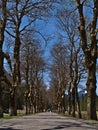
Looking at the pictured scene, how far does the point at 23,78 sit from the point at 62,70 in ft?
29.2

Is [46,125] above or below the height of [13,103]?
below

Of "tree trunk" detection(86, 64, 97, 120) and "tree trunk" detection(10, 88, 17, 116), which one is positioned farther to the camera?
"tree trunk" detection(10, 88, 17, 116)

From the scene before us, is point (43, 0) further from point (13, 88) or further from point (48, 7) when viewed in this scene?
point (13, 88)

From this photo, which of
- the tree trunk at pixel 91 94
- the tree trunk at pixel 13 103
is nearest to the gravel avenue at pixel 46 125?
the tree trunk at pixel 91 94

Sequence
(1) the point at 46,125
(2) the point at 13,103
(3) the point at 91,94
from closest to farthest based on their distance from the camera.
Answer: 1. (1) the point at 46,125
2. (3) the point at 91,94
3. (2) the point at 13,103

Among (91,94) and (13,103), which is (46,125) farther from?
(13,103)

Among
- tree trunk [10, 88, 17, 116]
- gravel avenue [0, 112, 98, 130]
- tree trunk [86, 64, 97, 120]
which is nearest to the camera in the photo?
gravel avenue [0, 112, 98, 130]

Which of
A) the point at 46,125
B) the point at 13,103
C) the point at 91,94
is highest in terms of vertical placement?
the point at 13,103

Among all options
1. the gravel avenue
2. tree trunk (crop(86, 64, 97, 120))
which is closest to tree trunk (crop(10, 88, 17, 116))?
tree trunk (crop(86, 64, 97, 120))

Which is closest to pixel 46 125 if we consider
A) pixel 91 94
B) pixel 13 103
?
pixel 91 94

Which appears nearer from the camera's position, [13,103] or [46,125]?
[46,125]

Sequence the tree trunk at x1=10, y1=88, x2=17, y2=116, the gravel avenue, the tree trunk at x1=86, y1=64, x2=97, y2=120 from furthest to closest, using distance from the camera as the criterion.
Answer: the tree trunk at x1=10, y1=88, x2=17, y2=116
the tree trunk at x1=86, y1=64, x2=97, y2=120
the gravel avenue

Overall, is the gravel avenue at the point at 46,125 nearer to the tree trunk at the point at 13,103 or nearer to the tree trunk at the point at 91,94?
the tree trunk at the point at 91,94

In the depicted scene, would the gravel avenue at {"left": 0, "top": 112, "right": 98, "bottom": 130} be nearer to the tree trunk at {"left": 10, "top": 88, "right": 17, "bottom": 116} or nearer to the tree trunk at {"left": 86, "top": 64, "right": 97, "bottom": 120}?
the tree trunk at {"left": 86, "top": 64, "right": 97, "bottom": 120}
